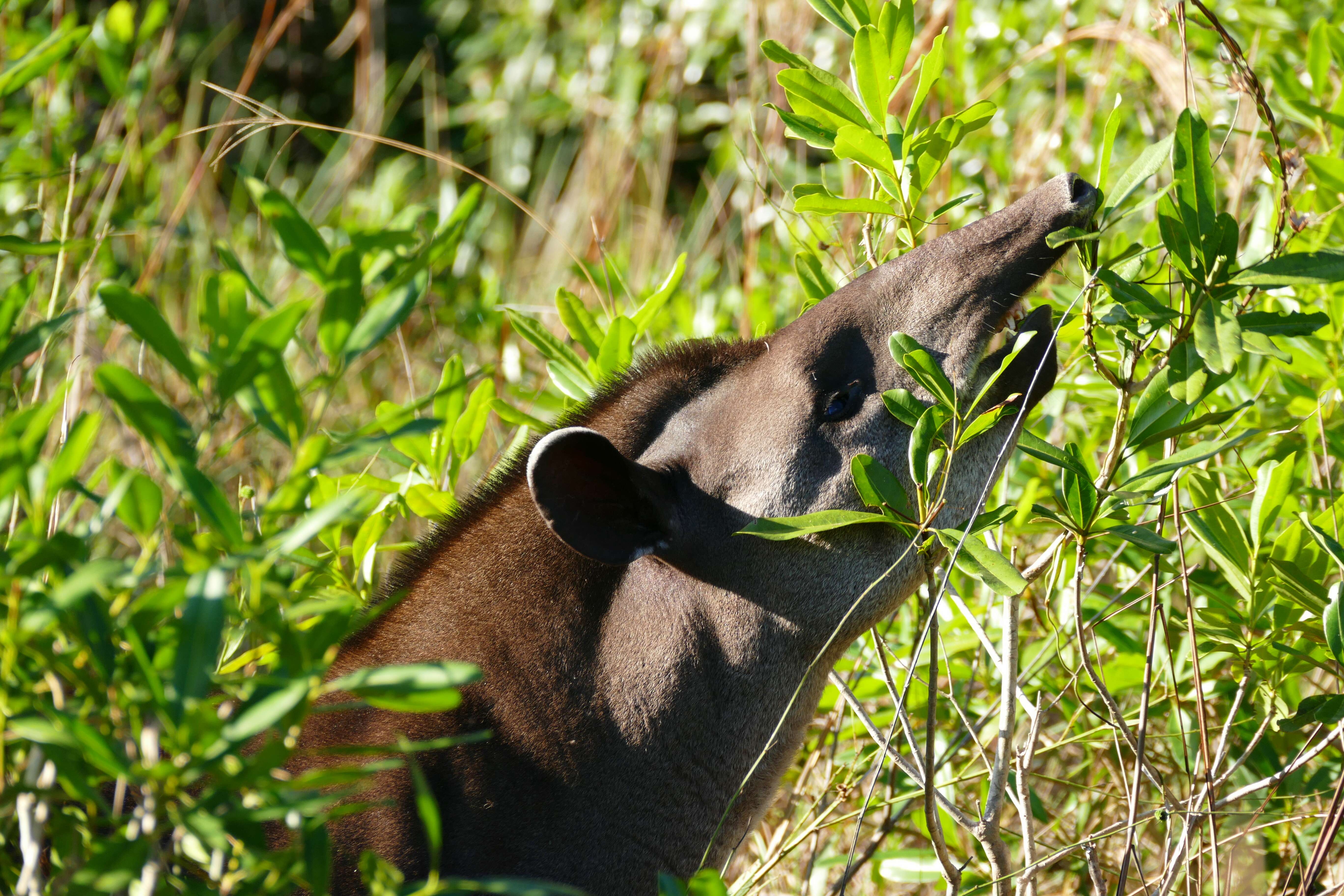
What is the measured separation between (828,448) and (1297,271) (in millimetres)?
956

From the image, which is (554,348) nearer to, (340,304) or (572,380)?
(572,380)

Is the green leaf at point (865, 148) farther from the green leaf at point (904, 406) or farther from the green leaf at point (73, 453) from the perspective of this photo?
the green leaf at point (73, 453)

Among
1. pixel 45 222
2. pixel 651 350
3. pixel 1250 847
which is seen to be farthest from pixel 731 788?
pixel 45 222

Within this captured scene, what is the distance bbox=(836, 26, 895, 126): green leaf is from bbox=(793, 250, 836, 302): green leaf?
0.50 meters

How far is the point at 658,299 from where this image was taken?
2.75 m

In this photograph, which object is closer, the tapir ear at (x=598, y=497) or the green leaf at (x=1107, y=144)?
the green leaf at (x=1107, y=144)

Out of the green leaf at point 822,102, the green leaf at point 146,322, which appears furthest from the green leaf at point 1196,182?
the green leaf at point 146,322

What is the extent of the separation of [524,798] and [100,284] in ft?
4.61

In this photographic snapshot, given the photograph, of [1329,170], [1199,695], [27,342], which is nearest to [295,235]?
[27,342]

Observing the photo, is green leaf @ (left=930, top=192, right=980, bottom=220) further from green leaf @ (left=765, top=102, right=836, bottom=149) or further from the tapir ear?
the tapir ear

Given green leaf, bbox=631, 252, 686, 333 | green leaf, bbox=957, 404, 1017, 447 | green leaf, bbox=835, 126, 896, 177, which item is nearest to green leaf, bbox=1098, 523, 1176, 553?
green leaf, bbox=957, 404, 1017, 447

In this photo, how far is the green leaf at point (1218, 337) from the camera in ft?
6.03

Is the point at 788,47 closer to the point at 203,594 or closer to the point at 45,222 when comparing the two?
the point at 45,222

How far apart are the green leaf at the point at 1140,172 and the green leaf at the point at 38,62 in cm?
193
